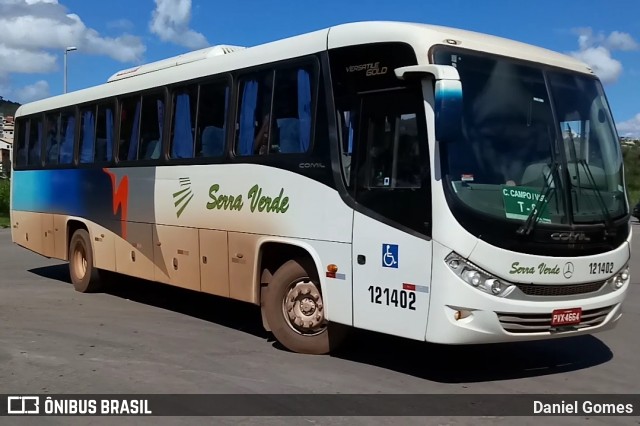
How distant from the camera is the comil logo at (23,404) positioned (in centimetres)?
592

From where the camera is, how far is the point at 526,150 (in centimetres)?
665

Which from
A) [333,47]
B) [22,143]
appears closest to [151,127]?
[333,47]

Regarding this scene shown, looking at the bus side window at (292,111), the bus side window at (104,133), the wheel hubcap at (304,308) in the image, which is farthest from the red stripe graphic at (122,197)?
the wheel hubcap at (304,308)

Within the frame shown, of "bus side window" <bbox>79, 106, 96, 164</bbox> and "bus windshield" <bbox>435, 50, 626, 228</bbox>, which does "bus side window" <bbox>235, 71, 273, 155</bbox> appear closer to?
"bus windshield" <bbox>435, 50, 626, 228</bbox>

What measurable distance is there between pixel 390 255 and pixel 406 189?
62 cm

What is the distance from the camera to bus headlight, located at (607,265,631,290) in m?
7.11

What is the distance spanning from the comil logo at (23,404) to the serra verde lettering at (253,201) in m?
3.06

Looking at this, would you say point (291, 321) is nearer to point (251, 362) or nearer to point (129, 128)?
point (251, 362)

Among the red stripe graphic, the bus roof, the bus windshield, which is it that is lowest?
the red stripe graphic

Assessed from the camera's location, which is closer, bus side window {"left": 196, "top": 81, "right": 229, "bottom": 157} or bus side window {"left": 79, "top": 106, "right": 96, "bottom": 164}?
bus side window {"left": 196, "top": 81, "right": 229, "bottom": 157}

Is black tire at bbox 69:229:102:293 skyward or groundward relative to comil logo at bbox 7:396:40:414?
skyward

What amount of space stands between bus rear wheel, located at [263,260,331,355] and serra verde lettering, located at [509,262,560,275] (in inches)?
83.2

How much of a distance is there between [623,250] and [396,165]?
2388 mm

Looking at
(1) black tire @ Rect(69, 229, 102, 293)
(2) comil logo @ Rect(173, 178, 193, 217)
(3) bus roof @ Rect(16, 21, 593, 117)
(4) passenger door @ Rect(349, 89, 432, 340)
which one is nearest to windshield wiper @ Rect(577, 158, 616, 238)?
(3) bus roof @ Rect(16, 21, 593, 117)
